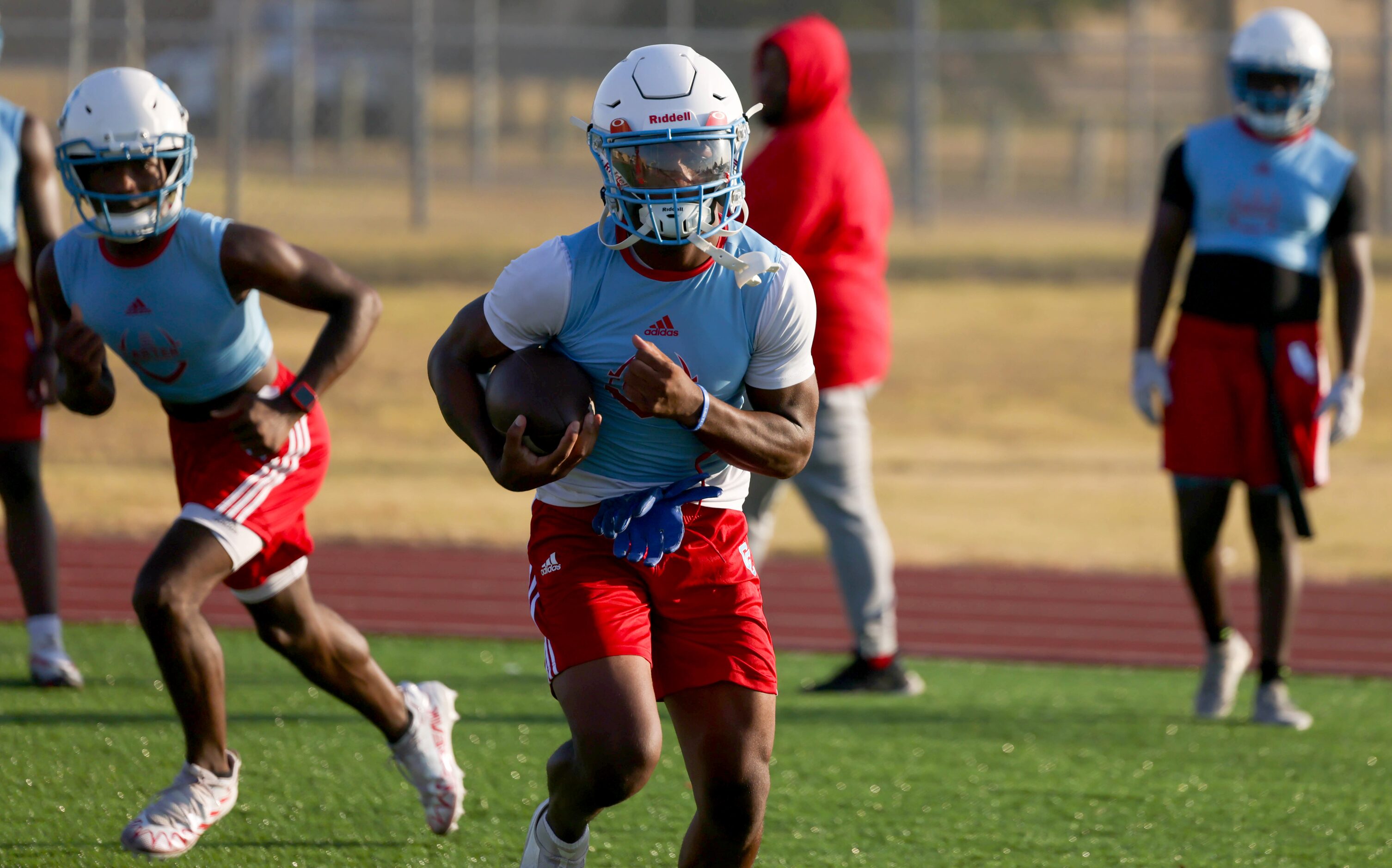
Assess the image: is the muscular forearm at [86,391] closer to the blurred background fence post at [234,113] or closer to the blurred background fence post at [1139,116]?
the blurred background fence post at [234,113]

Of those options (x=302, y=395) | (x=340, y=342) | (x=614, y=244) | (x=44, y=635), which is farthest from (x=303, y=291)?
(x=44, y=635)

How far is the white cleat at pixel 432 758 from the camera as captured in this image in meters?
4.12

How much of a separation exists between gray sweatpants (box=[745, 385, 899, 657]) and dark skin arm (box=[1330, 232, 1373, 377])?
1.58 m

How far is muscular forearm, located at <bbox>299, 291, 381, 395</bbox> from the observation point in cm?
416

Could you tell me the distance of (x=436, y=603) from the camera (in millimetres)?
7320

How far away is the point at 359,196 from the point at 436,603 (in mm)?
11679

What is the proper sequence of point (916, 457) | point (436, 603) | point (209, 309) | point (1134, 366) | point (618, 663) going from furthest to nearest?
point (916, 457) → point (436, 603) → point (1134, 366) → point (209, 309) → point (618, 663)

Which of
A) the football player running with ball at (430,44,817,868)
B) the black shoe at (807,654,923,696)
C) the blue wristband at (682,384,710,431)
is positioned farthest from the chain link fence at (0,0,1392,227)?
the blue wristband at (682,384,710,431)

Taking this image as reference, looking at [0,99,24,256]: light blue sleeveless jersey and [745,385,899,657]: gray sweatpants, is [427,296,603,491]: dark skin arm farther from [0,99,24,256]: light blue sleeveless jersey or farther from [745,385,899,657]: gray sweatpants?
[0,99,24,256]: light blue sleeveless jersey

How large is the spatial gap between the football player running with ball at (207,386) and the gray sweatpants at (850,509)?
184cm

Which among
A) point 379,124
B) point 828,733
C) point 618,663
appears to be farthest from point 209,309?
point 379,124

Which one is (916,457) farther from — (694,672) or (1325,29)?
(1325,29)

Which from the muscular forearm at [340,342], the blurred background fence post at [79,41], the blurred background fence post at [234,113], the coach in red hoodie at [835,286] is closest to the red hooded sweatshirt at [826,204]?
the coach in red hoodie at [835,286]

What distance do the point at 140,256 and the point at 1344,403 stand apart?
149 inches
